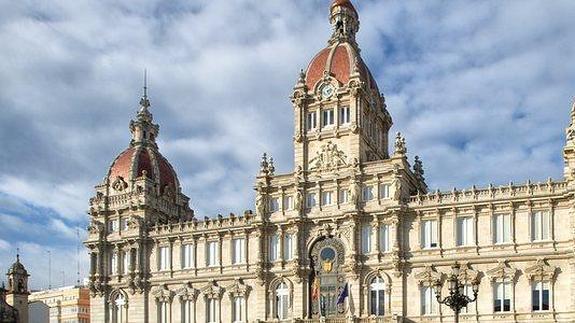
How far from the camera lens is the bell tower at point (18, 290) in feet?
403

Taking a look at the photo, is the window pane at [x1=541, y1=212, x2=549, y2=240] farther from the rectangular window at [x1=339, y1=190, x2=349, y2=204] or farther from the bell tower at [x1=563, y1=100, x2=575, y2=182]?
the rectangular window at [x1=339, y1=190, x2=349, y2=204]

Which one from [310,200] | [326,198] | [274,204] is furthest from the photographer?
[274,204]

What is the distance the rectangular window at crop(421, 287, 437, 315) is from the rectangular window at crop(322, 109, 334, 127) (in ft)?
64.0

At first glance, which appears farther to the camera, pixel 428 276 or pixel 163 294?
pixel 163 294

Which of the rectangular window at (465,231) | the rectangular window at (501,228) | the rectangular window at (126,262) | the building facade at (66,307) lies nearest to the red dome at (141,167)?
the rectangular window at (126,262)

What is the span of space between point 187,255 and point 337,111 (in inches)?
878

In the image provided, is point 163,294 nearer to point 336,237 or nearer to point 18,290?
point 336,237

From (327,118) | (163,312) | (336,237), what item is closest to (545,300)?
(336,237)

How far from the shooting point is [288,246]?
8350cm

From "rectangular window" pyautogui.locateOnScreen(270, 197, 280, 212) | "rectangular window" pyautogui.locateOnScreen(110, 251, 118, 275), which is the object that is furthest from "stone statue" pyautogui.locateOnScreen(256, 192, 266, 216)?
"rectangular window" pyautogui.locateOnScreen(110, 251, 118, 275)

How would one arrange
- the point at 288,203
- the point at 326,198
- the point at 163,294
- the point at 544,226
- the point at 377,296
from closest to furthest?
the point at 544,226
the point at 377,296
the point at 326,198
the point at 288,203
the point at 163,294

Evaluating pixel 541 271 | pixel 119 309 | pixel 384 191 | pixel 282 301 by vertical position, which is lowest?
pixel 119 309

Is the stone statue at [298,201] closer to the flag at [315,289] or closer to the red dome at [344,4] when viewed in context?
the flag at [315,289]

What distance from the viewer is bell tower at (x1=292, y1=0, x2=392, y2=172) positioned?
3268 inches
